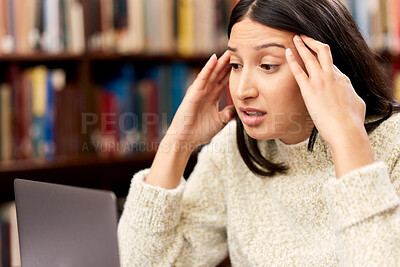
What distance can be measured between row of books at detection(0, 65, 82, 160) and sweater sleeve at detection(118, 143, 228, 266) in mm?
820

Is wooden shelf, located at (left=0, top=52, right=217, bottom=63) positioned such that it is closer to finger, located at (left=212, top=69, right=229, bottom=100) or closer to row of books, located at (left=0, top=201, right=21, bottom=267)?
row of books, located at (left=0, top=201, right=21, bottom=267)

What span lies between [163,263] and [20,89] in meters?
1.00

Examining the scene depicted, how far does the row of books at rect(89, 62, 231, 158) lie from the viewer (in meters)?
2.01

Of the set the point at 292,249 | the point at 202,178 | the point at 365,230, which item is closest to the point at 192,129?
the point at 202,178

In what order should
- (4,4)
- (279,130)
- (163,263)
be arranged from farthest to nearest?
(4,4)
(163,263)
(279,130)

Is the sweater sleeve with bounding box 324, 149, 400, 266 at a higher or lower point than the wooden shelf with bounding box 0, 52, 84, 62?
lower

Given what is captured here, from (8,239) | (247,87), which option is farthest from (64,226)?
(8,239)

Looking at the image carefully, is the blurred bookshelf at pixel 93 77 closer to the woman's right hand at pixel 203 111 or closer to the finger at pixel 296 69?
the woman's right hand at pixel 203 111

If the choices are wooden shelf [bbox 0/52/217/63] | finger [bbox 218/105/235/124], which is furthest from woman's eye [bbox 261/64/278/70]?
wooden shelf [bbox 0/52/217/63]

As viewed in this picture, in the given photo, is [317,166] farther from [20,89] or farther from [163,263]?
[20,89]

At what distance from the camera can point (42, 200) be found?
2.92ft

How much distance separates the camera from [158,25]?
2.05 m

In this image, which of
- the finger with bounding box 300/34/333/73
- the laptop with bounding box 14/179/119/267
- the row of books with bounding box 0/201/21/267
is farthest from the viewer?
the row of books with bounding box 0/201/21/267

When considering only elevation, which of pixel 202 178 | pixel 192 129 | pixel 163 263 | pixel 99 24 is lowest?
pixel 163 263
